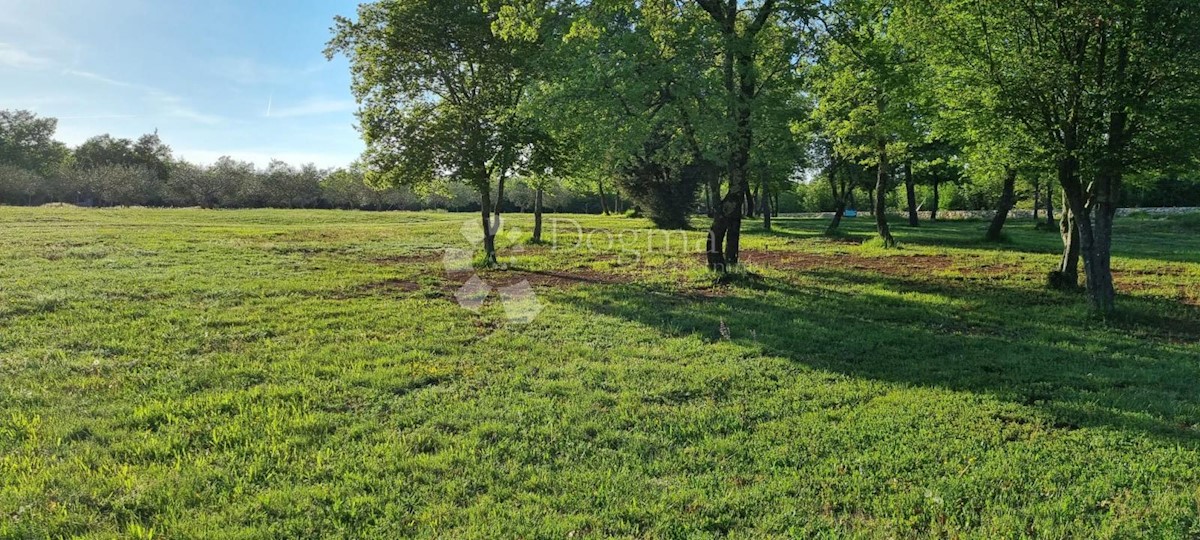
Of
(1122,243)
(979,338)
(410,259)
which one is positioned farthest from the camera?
(1122,243)

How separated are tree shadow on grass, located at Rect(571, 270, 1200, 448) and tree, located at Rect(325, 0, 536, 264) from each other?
5.14 metres

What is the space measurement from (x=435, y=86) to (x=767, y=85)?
26.9ft

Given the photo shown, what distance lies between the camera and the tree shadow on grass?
18.5 feet

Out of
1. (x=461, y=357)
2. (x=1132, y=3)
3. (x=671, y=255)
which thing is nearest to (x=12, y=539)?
(x=461, y=357)

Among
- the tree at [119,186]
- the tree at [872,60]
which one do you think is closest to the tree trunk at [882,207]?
the tree at [872,60]

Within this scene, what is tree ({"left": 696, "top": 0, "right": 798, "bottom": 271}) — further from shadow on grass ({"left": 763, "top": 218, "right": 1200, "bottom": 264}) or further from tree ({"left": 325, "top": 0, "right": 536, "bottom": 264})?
shadow on grass ({"left": 763, "top": 218, "right": 1200, "bottom": 264})

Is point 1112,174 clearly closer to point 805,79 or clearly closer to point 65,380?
point 805,79

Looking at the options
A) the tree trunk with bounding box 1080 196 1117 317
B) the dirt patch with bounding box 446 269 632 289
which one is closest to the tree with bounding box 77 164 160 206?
the dirt patch with bounding box 446 269 632 289

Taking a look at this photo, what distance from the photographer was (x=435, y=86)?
1498cm

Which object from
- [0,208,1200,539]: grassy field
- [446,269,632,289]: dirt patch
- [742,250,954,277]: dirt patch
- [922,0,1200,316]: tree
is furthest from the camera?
[742,250,954,277]: dirt patch

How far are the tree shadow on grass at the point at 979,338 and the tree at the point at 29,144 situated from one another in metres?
89.5

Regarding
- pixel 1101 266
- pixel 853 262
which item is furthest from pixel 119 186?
pixel 1101 266

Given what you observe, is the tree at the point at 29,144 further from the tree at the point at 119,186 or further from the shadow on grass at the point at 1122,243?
the shadow on grass at the point at 1122,243

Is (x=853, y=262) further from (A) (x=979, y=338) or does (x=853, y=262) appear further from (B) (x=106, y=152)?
(B) (x=106, y=152)
